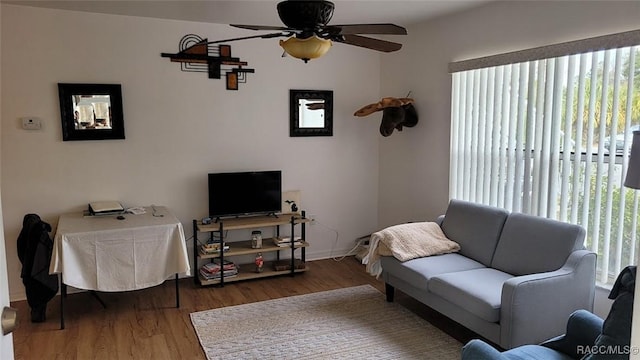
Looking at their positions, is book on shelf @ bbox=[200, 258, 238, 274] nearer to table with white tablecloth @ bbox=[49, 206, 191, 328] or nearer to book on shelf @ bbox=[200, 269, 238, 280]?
book on shelf @ bbox=[200, 269, 238, 280]

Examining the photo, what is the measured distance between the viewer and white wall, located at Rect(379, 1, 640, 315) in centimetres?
318

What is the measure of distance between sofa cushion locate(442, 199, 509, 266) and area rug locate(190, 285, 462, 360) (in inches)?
27.5

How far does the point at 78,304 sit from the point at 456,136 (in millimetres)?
3691

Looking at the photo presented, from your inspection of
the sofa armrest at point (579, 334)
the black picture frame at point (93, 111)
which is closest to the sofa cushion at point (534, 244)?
the sofa armrest at point (579, 334)

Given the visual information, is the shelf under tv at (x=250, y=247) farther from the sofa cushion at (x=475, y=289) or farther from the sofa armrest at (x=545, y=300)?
the sofa armrest at (x=545, y=300)

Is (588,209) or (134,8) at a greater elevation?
(134,8)

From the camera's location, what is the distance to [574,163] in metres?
3.27

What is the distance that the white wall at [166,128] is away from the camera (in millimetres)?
3953

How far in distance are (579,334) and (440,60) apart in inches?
117

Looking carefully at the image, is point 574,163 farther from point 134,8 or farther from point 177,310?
point 134,8

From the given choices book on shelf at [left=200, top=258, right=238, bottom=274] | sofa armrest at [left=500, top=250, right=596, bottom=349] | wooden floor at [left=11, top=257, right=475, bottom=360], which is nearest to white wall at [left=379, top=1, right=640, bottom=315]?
sofa armrest at [left=500, top=250, right=596, bottom=349]

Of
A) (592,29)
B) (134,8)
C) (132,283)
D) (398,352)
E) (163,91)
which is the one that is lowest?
(398,352)

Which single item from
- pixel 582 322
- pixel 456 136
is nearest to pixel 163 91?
pixel 456 136

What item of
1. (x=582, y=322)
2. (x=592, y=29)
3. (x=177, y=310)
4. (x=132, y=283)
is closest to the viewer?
(x=582, y=322)
